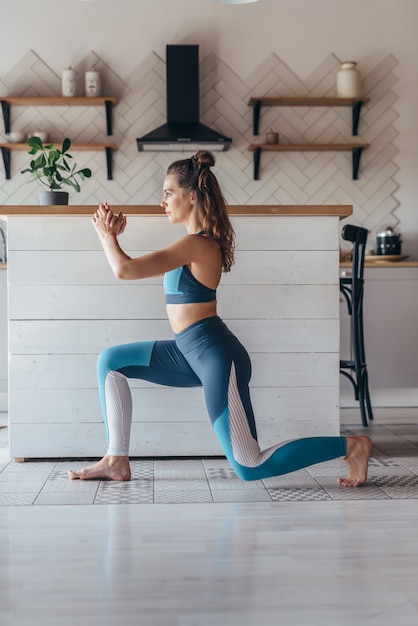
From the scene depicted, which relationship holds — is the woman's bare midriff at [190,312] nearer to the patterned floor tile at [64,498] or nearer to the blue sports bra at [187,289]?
the blue sports bra at [187,289]

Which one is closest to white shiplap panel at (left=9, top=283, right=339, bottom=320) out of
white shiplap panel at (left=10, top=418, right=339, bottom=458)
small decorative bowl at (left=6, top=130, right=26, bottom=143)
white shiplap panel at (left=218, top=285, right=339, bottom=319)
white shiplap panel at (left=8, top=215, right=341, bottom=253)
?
white shiplap panel at (left=218, top=285, right=339, bottom=319)

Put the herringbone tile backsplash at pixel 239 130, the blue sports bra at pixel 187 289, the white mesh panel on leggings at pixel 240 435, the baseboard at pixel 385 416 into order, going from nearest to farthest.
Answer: the white mesh panel on leggings at pixel 240 435
the blue sports bra at pixel 187 289
the baseboard at pixel 385 416
the herringbone tile backsplash at pixel 239 130

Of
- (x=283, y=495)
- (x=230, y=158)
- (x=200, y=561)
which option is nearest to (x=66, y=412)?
(x=283, y=495)

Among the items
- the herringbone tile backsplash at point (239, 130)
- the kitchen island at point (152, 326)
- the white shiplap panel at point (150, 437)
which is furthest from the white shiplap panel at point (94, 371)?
the herringbone tile backsplash at point (239, 130)

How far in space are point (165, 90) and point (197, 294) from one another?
327 centimetres

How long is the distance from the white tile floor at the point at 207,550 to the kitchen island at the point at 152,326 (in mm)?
215

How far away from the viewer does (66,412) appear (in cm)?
312

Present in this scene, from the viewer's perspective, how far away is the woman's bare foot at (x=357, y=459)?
263 centimetres

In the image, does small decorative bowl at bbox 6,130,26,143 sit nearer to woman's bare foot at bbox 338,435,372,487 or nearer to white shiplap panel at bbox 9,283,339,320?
white shiplap panel at bbox 9,283,339,320

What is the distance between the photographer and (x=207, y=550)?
2.00 meters

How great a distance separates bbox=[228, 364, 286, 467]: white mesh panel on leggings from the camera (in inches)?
97.7

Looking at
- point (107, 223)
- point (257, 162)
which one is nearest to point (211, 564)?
point (107, 223)

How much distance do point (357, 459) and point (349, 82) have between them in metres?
3.47

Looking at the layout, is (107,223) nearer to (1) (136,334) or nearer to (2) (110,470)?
(1) (136,334)
